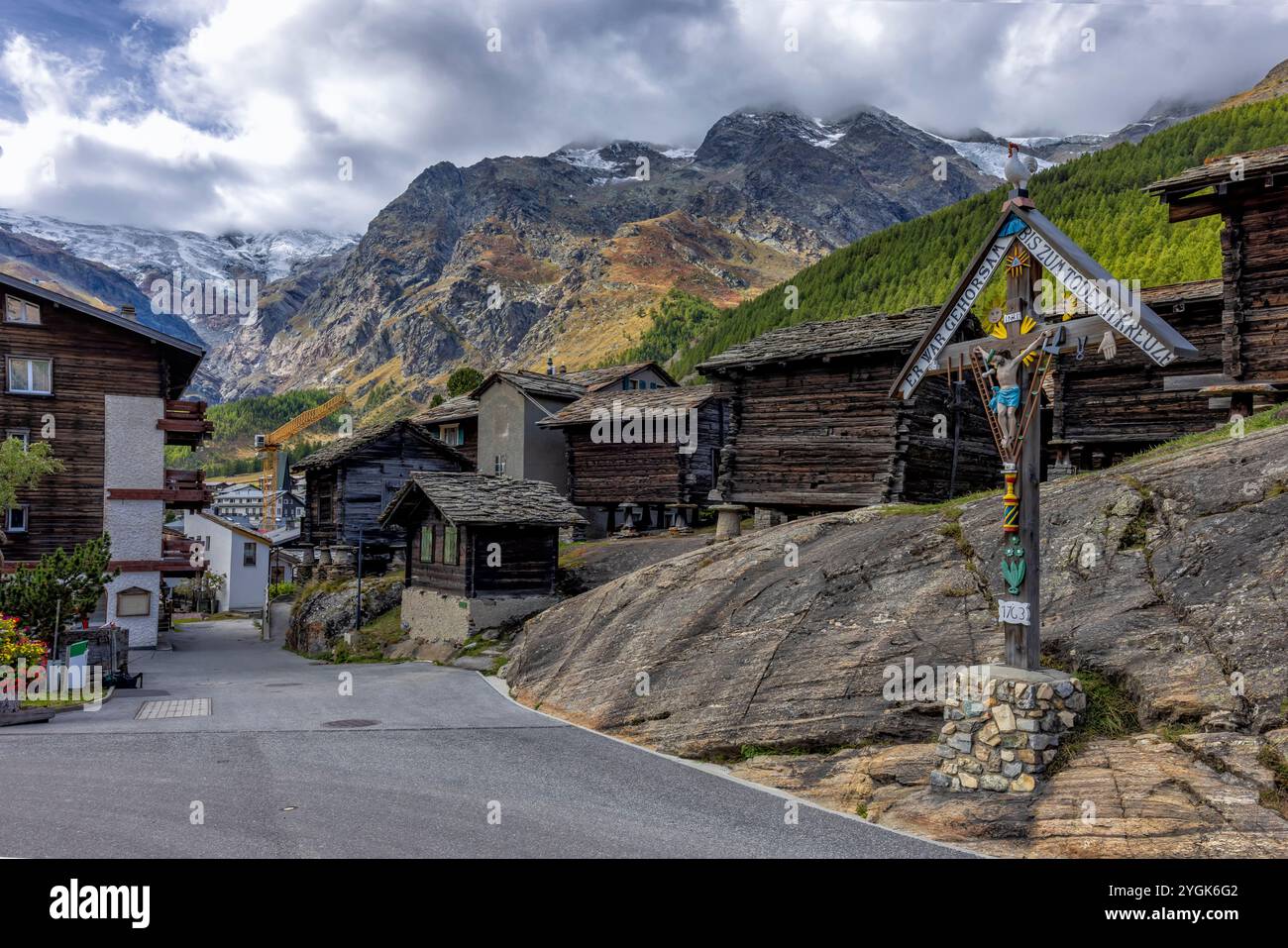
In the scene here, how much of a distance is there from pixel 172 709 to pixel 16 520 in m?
19.4

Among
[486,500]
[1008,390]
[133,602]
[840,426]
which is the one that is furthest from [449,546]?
[1008,390]

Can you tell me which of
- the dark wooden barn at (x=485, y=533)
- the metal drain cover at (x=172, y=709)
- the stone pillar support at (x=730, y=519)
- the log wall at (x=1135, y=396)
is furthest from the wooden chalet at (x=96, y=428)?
the log wall at (x=1135, y=396)

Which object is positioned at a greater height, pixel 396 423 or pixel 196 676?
pixel 396 423

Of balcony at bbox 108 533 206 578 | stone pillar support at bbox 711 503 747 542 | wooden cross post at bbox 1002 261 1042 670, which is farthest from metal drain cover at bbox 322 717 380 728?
balcony at bbox 108 533 206 578

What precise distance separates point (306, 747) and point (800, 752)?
792 cm

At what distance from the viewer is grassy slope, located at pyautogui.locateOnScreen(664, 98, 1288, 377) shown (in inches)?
2232

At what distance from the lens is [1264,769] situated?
8797mm

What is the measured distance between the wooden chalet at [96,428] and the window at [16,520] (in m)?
0.04

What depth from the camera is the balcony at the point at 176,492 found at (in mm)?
34438

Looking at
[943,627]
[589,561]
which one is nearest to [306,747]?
[943,627]

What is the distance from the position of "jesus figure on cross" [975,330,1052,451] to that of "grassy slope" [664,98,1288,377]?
47.3 m

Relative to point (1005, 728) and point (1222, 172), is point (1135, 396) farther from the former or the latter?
point (1005, 728)

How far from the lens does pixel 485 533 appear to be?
2825 cm

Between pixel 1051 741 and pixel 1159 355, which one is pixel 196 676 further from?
pixel 1159 355
